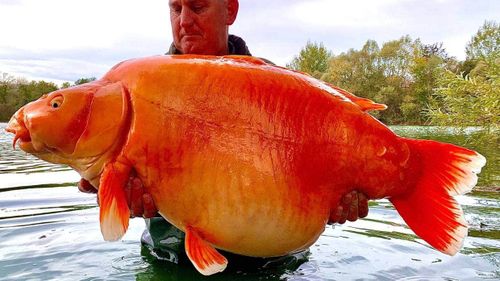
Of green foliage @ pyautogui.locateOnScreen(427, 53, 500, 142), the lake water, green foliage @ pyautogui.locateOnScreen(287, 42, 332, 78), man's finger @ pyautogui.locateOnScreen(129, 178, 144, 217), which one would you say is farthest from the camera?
green foliage @ pyautogui.locateOnScreen(287, 42, 332, 78)

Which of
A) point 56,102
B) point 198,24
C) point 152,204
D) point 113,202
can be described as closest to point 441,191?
point 152,204

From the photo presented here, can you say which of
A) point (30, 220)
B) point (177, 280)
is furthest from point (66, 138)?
point (30, 220)

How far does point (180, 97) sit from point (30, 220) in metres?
3.71

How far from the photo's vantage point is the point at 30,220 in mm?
5496

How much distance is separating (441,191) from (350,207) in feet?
1.46

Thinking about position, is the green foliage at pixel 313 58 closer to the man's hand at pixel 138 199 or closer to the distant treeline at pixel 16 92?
the distant treeline at pixel 16 92

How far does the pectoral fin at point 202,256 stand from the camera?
2.41 m

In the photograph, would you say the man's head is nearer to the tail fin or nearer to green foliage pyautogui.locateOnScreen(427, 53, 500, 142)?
the tail fin

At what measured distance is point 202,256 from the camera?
2.43 m

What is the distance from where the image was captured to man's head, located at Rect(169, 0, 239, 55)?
3818 millimetres

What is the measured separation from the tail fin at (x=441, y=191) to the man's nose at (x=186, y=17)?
6.25ft

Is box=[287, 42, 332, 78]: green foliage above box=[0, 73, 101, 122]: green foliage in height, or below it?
above

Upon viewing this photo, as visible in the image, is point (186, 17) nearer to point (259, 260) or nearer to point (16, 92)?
point (259, 260)

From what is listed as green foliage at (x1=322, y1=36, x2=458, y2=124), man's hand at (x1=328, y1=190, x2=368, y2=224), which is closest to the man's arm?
man's hand at (x1=328, y1=190, x2=368, y2=224)
